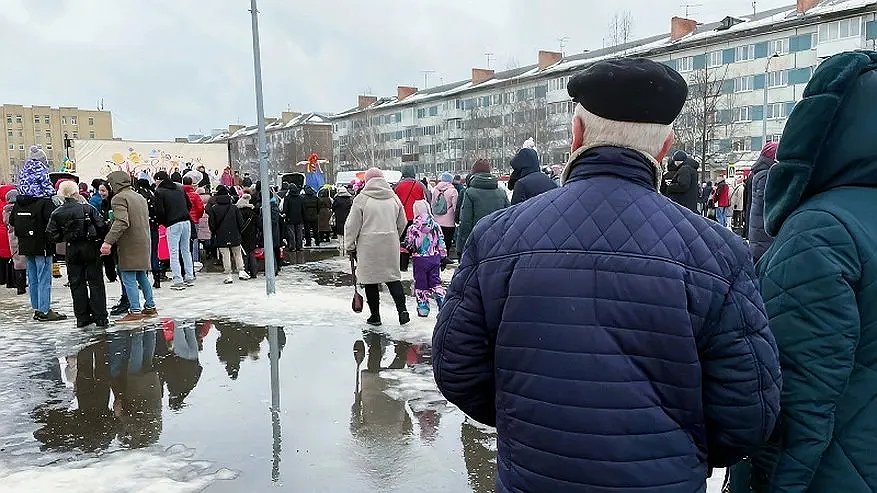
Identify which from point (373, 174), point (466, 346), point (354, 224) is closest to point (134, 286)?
point (354, 224)

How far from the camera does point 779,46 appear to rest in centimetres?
5234

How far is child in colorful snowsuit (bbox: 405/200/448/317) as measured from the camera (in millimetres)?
8008

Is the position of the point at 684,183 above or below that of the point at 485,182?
below

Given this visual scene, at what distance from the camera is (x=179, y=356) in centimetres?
705

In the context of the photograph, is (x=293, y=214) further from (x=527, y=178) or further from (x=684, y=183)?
(x=527, y=178)

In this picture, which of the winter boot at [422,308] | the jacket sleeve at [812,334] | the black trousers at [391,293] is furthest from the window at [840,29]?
the jacket sleeve at [812,334]

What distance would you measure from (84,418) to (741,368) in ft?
16.9

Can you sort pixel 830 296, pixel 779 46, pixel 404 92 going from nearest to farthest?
pixel 830 296 < pixel 779 46 < pixel 404 92

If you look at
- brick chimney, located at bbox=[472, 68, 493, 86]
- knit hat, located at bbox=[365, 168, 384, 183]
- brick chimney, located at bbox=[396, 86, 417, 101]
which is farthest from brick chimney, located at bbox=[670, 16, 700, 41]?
knit hat, located at bbox=[365, 168, 384, 183]

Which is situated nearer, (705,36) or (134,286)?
(134,286)

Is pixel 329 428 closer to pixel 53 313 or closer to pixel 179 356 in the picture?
pixel 179 356

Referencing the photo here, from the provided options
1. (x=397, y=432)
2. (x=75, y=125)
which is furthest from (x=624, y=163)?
(x=75, y=125)

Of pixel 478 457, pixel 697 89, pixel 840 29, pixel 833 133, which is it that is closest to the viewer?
pixel 833 133

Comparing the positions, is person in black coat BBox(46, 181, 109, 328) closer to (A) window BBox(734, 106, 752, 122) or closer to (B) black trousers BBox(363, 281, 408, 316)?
(B) black trousers BBox(363, 281, 408, 316)
